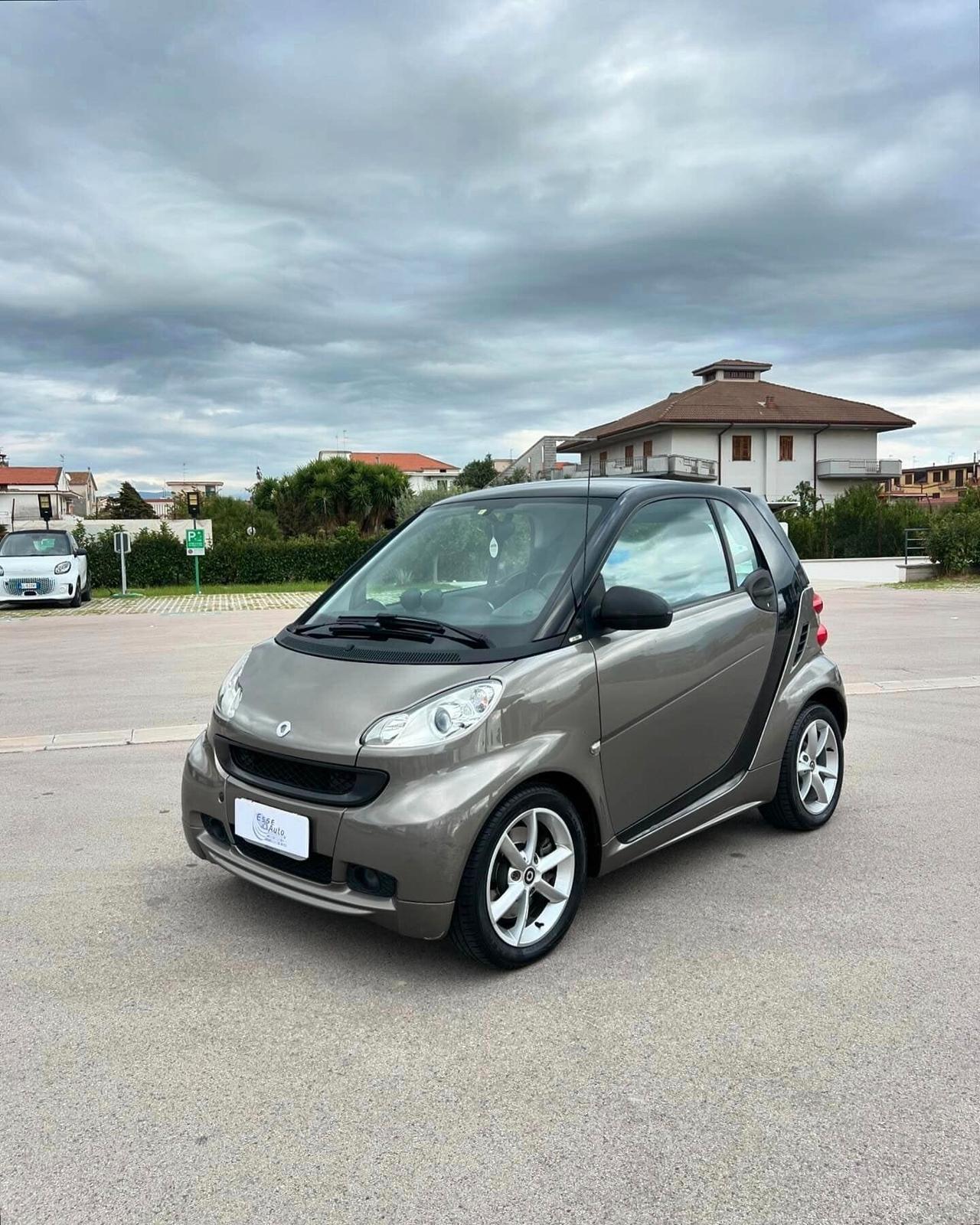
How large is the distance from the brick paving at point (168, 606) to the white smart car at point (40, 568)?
1.17 feet

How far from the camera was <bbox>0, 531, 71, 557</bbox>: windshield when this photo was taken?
69.8 ft

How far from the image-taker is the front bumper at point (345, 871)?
10.2ft

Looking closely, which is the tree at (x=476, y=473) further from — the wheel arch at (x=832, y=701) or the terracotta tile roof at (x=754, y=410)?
the wheel arch at (x=832, y=701)

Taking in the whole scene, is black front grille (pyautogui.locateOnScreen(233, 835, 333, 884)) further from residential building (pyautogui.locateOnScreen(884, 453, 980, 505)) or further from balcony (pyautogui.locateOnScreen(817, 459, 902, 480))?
residential building (pyautogui.locateOnScreen(884, 453, 980, 505))

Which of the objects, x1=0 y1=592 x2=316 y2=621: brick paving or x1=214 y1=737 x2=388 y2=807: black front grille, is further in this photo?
x1=0 y1=592 x2=316 y2=621: brick paving

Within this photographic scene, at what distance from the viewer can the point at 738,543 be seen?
4578 millimetres

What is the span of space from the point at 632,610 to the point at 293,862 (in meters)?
1.47

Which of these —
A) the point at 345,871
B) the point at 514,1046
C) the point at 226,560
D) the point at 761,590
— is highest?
the point at 226,560

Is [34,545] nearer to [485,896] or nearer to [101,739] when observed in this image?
[101,739]

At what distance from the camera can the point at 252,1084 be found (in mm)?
2732

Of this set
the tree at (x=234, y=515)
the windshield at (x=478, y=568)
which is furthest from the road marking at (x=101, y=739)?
the tree at (x=234, y=515)

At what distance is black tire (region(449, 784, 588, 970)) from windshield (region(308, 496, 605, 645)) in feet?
1.87

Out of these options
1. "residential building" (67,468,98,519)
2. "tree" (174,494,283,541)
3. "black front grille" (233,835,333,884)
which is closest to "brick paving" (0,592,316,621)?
"black front grille" (233,835,333,884)

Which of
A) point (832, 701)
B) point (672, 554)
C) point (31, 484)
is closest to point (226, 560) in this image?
point (832, 701)
